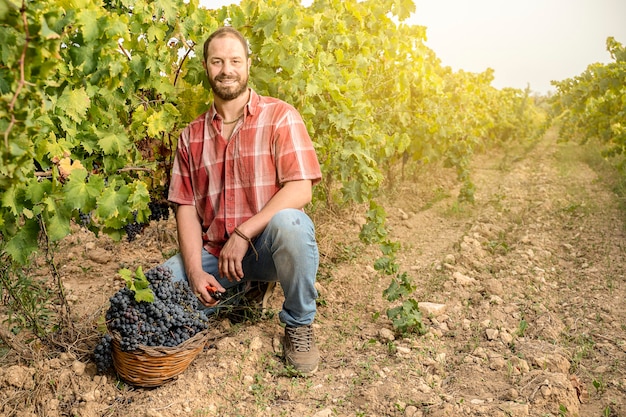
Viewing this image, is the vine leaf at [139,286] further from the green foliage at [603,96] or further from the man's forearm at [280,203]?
the green foliage at [603,96]

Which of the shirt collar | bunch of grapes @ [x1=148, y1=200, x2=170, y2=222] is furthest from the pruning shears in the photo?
the shirt collar

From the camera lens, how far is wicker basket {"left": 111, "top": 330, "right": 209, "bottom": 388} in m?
2.38

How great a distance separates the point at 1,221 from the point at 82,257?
2025 mm

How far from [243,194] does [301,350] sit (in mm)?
845

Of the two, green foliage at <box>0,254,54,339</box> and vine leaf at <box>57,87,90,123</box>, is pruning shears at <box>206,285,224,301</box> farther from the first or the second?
vine leaf at <box>57,87,90,123</box>

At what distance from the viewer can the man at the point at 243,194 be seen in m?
2.66

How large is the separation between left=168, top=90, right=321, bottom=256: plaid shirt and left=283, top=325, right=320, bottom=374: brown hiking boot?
1.96 ft

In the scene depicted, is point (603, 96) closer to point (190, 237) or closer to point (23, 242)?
point (190, 237)

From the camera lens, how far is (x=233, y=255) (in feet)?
8.65

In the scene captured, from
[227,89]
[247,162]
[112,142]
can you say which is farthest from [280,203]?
[112,142]

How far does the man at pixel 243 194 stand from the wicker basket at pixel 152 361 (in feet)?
0.95

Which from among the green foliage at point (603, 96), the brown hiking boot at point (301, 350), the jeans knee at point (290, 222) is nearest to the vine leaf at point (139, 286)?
the jeans knee at point (290, 222)

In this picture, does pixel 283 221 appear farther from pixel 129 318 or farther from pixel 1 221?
pixel 1 221

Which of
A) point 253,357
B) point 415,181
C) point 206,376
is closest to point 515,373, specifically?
point 253,357
